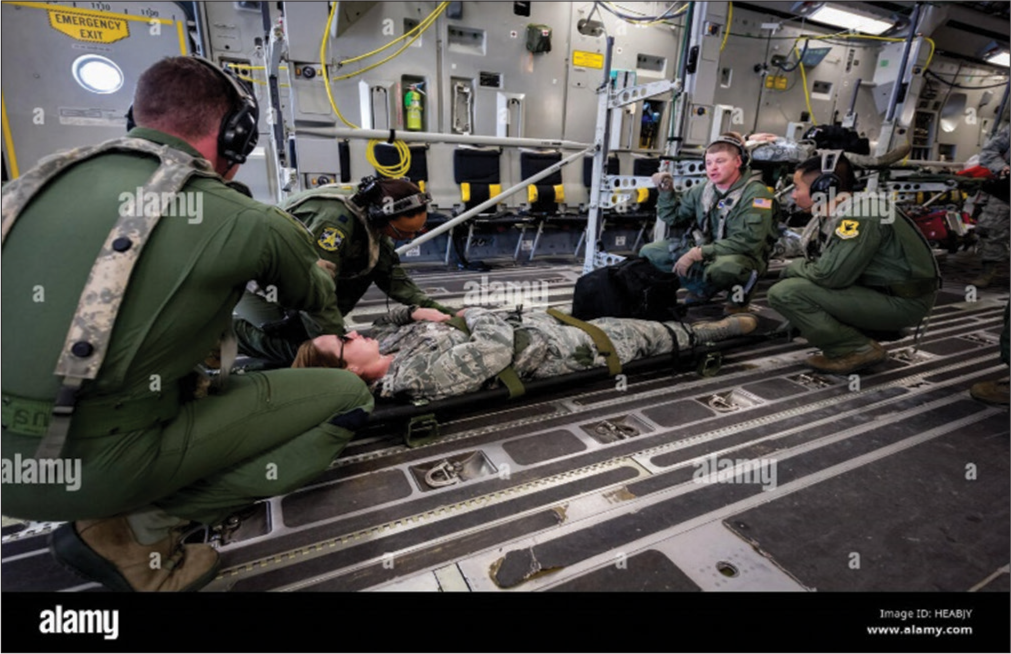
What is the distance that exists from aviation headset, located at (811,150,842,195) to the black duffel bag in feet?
3.19

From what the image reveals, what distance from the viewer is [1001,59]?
28.4 feet

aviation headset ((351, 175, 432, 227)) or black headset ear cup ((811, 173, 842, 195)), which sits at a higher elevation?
black headset ear cup ((811, 173, 842, 195))

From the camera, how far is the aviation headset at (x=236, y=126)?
51.8 inches

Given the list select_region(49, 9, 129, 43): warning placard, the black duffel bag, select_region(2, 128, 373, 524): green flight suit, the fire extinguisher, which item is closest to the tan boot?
select_region(2, 128, 373, 524): green flight suit

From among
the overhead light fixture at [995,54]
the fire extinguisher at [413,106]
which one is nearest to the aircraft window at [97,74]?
the fire extinguisher at [413,106]

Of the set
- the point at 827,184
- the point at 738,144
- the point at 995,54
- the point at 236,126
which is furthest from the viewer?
the point at 995,54

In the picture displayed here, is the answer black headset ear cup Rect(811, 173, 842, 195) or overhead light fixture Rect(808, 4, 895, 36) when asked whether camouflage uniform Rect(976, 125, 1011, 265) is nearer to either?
overhead light fixture Rect(808, 4, 895, 36)

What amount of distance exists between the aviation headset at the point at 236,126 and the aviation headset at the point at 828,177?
2.95 meters

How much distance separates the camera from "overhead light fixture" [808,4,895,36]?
6758 mm

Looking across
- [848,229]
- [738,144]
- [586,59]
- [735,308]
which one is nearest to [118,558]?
[848,229]

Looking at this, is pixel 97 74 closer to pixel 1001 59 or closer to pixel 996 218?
pixel 996 218

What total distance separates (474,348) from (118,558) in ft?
4.31

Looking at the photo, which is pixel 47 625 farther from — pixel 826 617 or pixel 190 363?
pixel 826 617

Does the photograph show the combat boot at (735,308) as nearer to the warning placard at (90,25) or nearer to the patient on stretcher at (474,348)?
the patient on stretcher at (474,348)
